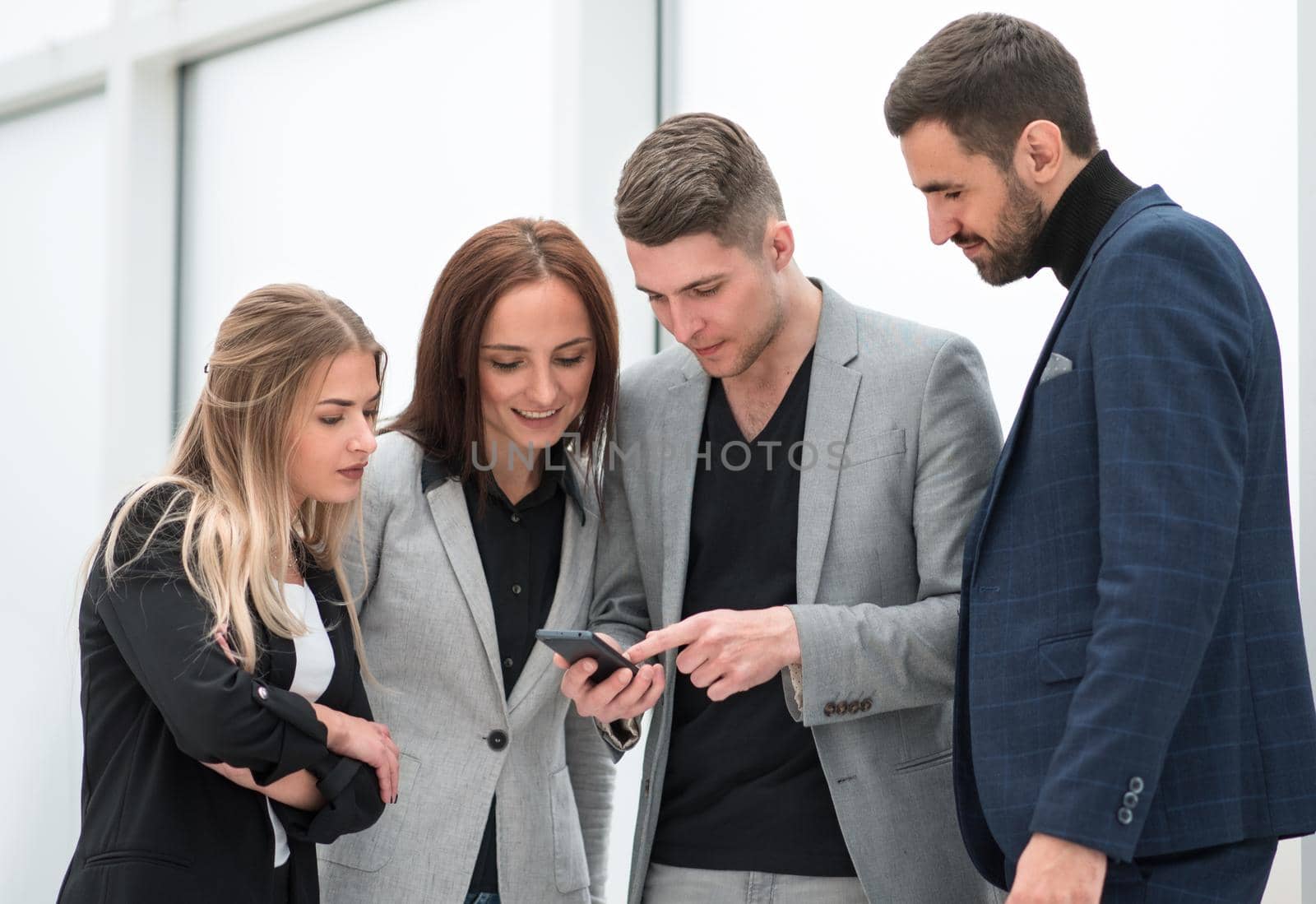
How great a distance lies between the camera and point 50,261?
468 centimetres

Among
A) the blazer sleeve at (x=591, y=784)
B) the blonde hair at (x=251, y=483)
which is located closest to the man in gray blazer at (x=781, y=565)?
the blazer sleeve at (x=591, y=784)

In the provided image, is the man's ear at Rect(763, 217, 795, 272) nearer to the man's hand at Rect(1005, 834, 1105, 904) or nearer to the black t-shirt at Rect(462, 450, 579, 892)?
the black t-shirt at Rect(462, 450, 579, 892)

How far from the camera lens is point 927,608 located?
5.79 feet

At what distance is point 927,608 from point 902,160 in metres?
1.43

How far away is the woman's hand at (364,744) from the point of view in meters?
1.74

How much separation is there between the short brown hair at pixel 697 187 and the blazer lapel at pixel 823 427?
18 cm

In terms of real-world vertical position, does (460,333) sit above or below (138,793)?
above

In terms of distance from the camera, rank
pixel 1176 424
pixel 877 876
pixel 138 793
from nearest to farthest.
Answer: pixel 1176 424 < pixel 138 793 < pixel 877 876

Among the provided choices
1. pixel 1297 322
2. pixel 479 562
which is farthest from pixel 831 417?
pixel 1297 322

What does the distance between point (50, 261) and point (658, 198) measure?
11.5ft

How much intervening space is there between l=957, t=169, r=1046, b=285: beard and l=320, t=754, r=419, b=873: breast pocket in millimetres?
1066

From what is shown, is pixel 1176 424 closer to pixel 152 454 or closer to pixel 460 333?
pixel 460 333

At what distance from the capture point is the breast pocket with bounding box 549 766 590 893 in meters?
1.95

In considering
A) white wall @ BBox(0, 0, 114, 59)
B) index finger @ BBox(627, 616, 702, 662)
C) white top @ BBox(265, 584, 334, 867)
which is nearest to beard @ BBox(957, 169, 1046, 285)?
index finger @ BBox(627, 616, 702, 662)
